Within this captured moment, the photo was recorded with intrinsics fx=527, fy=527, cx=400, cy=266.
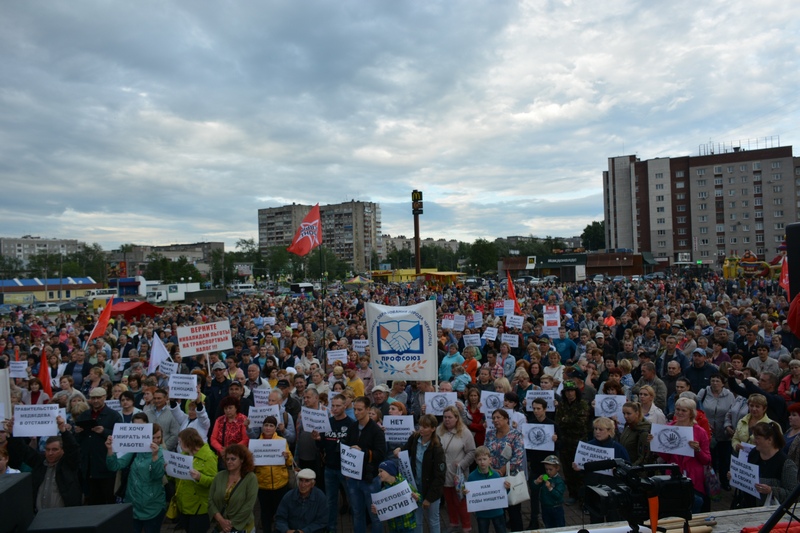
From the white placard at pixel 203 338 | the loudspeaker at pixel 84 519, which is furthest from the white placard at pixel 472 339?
the loudspeaker at pixel 84 519

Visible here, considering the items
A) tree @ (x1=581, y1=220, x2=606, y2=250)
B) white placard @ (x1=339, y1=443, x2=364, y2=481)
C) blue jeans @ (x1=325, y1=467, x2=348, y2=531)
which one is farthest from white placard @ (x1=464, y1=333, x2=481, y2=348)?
tree @ (x1=581, y1=220, x2=606, y2=250)

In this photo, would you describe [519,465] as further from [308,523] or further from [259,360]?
[259,360]

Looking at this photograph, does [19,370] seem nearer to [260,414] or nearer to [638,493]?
[260,414]

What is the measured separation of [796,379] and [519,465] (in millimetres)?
4734

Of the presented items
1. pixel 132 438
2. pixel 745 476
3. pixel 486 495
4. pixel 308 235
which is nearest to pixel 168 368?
pixel 132 438

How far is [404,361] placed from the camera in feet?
25.0

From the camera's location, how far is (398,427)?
21.2 feet

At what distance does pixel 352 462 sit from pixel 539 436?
2.28 metres

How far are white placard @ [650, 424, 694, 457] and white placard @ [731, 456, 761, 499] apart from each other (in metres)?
0.42

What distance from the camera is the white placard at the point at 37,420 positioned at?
21.8ft

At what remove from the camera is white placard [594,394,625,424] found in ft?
22.9

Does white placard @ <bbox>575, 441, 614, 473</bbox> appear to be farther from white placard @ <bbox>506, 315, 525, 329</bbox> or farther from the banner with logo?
white placard @ <bbox>506, 315, 525, 329</bbox>

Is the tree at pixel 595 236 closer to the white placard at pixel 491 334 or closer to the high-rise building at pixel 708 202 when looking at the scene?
the high-rise building at pixel 708 202

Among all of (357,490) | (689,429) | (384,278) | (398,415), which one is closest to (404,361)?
(398,415)
